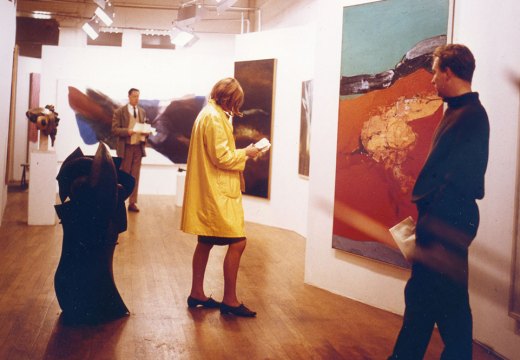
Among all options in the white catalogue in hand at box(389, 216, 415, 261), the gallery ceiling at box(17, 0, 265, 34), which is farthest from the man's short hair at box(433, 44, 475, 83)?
the gallery ceiling at box(17, 0, 265, 34)

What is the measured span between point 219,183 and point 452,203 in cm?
185

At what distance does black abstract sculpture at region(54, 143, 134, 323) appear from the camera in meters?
4.09

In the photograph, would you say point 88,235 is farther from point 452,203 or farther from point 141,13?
point 141,13

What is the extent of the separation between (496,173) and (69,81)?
10861 millimetres

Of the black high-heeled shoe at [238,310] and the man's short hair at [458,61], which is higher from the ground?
the man's short hair at [458,61]

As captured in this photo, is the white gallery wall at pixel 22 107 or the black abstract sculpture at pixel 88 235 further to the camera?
the white gallery wall at pixel 22 107

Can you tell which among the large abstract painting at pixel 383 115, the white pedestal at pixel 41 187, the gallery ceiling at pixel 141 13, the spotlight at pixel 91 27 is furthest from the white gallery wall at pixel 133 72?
the large abstract painting at pixel 383 115

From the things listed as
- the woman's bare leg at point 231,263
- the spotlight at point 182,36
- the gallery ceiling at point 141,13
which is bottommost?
the woman's bare leg at point 231,263

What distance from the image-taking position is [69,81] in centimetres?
1315

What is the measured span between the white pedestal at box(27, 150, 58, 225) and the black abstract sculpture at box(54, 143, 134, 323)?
4294mm

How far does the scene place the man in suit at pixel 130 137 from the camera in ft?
32.5

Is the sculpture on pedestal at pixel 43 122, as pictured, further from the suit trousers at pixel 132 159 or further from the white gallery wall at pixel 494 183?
the white gallery wall at pixel 494 183

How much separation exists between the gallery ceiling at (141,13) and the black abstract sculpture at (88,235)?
30.7ft

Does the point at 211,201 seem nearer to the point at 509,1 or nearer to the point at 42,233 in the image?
the point at 509,1
